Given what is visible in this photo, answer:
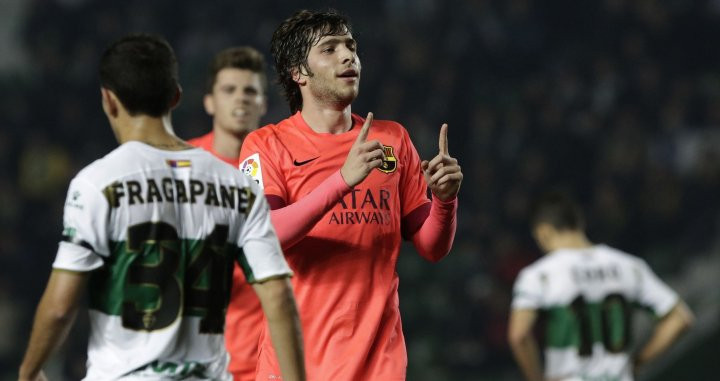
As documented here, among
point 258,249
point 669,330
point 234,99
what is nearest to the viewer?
point 258,249

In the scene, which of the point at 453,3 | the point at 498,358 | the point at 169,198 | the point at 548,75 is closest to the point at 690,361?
the point at 498,358

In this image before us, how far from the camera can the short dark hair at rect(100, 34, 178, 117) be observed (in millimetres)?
3449

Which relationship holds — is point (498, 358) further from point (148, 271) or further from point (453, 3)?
point (148, 271)

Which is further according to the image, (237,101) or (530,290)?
(530,290)

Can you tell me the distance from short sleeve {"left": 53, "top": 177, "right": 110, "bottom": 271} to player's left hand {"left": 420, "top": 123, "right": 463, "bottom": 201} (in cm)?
145

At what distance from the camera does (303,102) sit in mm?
4949

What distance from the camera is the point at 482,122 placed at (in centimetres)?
1309

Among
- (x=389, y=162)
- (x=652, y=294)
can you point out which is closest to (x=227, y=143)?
(x=389, y=162)

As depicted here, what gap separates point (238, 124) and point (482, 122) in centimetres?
695

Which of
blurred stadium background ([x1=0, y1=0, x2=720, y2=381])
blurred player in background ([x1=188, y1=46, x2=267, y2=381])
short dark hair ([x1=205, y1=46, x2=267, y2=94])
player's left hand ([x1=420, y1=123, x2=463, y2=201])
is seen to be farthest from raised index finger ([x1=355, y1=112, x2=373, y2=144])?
blurred stadium background ([x1=0, y1=0, x2=720, y2=381])

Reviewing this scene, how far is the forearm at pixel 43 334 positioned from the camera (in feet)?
10.7

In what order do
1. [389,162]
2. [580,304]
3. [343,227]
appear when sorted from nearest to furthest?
[343,227]
[389,162]
[580,304]

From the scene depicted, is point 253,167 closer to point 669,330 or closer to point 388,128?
point 388,128

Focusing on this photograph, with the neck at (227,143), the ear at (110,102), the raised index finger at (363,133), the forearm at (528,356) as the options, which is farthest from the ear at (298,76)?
the forearm at (528,356)
